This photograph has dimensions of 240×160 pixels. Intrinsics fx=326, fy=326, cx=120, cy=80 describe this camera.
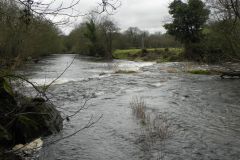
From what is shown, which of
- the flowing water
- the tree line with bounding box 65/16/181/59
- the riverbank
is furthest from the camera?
the tree line with bounding box 65/16/181/59

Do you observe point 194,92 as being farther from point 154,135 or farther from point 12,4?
point 12,4

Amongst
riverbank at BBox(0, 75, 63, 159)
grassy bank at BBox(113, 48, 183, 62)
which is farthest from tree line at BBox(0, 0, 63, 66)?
grassy bank at BBox(113, 48, 183, 62)

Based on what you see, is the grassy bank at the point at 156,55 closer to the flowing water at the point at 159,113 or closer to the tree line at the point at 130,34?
the tree line at the point at 130,34

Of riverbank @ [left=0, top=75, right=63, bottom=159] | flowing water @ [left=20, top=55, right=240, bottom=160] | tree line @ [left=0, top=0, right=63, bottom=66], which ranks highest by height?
tree line @ [left=0, top=0, right=63, bottom=66]

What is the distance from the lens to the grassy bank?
5070cm

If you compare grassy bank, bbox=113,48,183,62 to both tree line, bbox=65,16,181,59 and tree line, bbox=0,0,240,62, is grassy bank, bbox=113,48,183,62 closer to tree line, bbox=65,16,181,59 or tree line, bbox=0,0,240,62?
tree line, bbox=0,0,240,62

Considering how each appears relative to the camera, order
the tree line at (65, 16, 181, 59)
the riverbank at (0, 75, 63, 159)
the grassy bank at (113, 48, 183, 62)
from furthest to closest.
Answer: the tree line at (65, 16, 181, 59) → the grassy bank at (113, 48, 183, 62) → the riverbank at (0, 75, 63, 159)

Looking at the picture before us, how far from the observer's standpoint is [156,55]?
2315 inches

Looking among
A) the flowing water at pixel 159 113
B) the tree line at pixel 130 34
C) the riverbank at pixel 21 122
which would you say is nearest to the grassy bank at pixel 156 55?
the tree line at pixel 130 34

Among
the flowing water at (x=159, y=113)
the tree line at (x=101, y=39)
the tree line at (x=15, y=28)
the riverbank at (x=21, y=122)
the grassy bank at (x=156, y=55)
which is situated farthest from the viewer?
the tree line at (x=101, y=39)

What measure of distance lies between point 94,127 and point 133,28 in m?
96.5

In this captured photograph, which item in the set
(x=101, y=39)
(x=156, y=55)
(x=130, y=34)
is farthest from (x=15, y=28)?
(x=130, y=34)

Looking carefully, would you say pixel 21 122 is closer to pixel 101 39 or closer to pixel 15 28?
pixel 15 28

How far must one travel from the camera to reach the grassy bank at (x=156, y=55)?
50.7 metres
